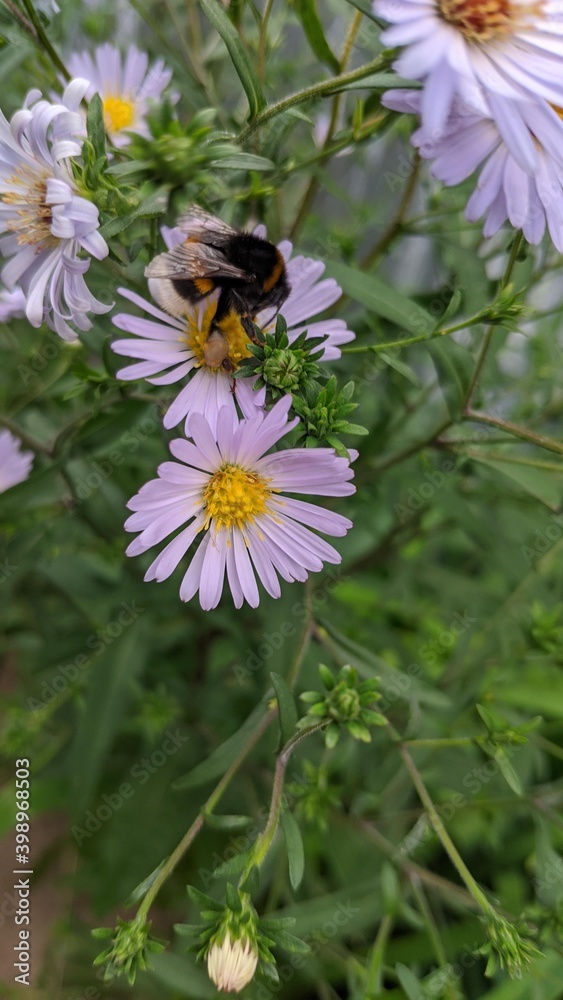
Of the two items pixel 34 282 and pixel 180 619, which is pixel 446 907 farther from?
pixel 34 282

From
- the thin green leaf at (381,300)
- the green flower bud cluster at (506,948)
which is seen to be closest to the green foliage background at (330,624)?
the thin green leaf at (381,300)

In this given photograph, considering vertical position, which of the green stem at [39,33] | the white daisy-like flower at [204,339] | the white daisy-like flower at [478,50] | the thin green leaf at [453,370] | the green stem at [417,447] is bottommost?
the green stem at [417,447]

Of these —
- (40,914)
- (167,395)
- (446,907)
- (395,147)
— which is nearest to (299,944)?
(167,395)

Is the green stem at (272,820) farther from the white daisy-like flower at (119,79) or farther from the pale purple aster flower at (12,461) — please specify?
the white daisy-like flower at (119,79)

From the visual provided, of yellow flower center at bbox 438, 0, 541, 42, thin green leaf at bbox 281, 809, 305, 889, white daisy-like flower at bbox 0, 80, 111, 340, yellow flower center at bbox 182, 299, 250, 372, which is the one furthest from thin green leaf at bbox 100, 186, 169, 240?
thin green leaf at bbox 281, 809, 305, 889

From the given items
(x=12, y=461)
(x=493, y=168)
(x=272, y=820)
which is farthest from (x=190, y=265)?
(x=12, y=461)

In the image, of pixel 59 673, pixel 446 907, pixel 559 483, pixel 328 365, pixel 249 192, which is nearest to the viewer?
pixel 249 192
